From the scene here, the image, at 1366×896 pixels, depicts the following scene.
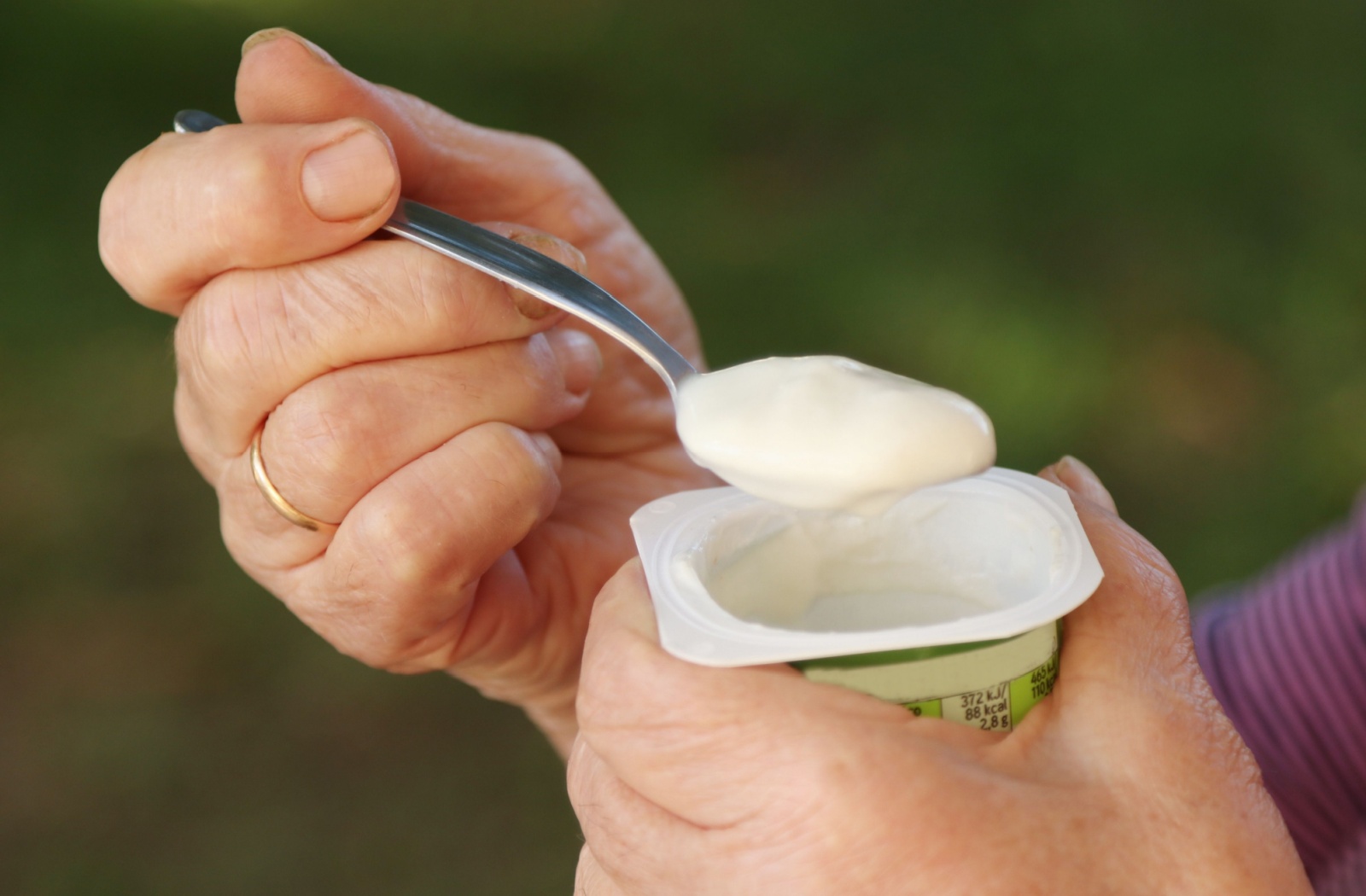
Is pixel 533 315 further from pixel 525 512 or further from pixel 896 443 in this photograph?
pixel 896 443

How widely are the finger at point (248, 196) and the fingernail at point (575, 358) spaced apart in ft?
0.78

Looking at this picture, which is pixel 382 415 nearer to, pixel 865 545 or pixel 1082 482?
pixel 865 545

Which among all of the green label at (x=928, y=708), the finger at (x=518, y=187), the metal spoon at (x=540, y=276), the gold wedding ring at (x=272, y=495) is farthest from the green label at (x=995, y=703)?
the finger at (x=518, y=187)

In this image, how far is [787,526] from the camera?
0.83 metres

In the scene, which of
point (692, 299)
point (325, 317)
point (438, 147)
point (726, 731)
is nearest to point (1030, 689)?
point (726, 731)

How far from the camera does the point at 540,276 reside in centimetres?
92

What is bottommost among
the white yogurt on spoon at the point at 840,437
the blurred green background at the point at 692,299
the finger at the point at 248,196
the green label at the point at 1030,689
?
the blurred green background at the point at 692,299

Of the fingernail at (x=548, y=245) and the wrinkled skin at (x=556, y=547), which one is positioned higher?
the fingernail at (x=548, y=245)

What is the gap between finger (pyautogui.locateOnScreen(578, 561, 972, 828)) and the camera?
1.97 ft

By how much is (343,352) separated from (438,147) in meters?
0.27

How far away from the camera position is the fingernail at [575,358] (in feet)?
→ 3.56

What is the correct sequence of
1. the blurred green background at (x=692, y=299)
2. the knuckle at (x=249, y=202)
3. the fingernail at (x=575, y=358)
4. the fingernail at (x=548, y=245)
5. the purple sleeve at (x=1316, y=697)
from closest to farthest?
the knuckle at (x=249, y=202) < the fingernail at (x=548, y=245) < the fingernail at (x=575, y=358) < the purple sleeve at (x=1316, y=697) < the blurred green background at (x=692, y=299)

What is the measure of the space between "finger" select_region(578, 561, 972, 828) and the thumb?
3.5 inches

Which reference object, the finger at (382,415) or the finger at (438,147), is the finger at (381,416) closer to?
the finger at (382,415)
